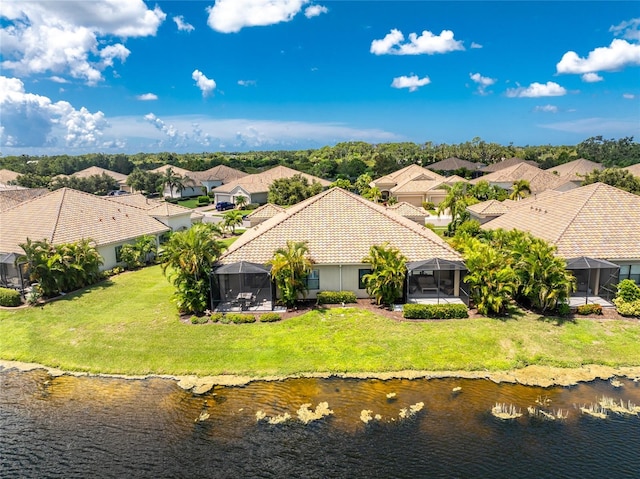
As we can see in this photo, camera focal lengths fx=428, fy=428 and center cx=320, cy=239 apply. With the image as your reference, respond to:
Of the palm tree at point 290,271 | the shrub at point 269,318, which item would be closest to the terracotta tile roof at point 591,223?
the palm tree at point 290,271

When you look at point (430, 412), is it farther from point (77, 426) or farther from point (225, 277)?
point (225, 277)

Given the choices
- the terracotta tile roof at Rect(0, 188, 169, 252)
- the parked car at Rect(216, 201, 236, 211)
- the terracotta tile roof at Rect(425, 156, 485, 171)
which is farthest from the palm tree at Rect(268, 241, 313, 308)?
the terracotta tile roof at Rect(425, 156, 485, 171)

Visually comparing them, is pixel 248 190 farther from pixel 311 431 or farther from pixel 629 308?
pixel 311 431

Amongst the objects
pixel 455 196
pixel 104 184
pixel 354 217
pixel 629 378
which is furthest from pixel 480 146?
pixel 629 378

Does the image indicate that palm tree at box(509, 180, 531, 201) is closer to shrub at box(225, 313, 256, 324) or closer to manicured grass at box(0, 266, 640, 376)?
manicured grass at box(0, 266, 640, 376)

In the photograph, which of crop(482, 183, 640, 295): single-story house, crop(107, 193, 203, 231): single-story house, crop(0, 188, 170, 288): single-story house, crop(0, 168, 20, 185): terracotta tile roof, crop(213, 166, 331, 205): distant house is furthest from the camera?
crop(0, 168, 20, 185): terracotta tile roof
